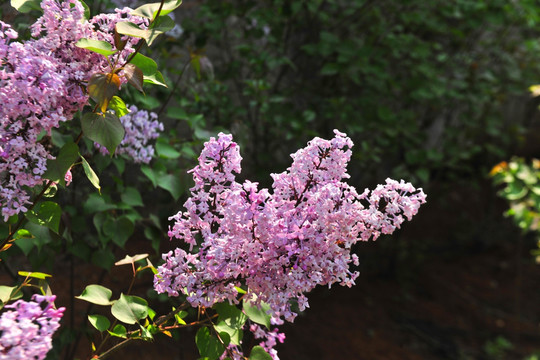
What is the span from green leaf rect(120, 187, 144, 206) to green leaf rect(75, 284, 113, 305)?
646 mm

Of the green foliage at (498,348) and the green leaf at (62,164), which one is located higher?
the green leaf at (62,164)

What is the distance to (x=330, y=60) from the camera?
3.26m

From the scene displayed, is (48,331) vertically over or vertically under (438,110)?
over

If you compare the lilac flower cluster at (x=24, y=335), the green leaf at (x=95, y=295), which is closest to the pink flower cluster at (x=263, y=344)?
the green leaf at (x=95, y=295)

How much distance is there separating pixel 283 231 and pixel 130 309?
0.33 meters

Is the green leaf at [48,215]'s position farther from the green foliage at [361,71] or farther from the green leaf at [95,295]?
the green foliage at [361,71]

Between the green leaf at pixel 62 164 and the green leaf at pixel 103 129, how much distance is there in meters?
0.06

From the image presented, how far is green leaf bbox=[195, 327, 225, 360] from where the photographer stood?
3.06ft

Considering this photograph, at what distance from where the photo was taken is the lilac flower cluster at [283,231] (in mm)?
855

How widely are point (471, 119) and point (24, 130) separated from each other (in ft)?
11.2

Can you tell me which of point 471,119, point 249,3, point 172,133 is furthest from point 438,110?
point 172,133

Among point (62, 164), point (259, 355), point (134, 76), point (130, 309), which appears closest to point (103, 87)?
point (134, 76)

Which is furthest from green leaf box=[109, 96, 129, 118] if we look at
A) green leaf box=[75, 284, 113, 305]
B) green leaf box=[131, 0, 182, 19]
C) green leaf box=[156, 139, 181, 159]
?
green leaf box=[156, 139, 181, 159]

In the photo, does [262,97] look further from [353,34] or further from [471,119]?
[471,119]
